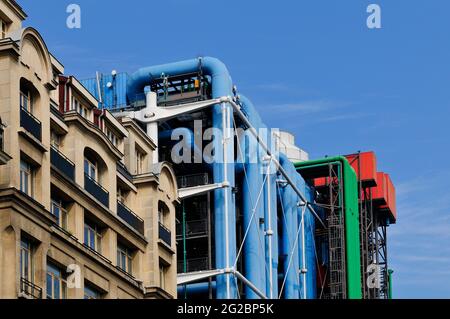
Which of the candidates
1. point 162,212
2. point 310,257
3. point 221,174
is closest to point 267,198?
point 221,174

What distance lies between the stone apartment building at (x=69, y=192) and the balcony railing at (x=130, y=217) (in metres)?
0.08

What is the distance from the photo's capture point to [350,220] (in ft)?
388

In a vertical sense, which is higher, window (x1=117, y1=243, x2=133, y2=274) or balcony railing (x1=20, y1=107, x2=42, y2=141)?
balcony railing (x1=20, y1=107, x2=42, y2=141)

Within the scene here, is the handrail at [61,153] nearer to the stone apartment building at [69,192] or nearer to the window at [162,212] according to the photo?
the stone apartment building at [69,192]

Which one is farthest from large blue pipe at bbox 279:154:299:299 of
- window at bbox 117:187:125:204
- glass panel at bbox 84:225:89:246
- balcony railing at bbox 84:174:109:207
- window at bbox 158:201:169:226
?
glass panel at bbox 84:225:89:246

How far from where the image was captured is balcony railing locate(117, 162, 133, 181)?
227 ft

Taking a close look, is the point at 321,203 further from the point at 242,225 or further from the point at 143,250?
the point at 143,250

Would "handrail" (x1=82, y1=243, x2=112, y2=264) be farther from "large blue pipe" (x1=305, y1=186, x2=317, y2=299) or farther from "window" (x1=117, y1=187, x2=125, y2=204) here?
"large blue pipe" (x1=305, y1=186, x2=317, y2=299)

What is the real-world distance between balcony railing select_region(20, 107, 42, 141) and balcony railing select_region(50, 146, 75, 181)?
2.34 m

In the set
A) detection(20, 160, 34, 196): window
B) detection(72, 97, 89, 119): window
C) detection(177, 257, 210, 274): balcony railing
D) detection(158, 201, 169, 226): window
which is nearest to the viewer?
detection(20, 160, 34, 196): window

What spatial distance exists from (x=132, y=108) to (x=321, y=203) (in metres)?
33.4

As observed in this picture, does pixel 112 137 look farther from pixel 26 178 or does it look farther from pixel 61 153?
pixel 26 178

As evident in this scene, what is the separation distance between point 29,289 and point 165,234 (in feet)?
63.8

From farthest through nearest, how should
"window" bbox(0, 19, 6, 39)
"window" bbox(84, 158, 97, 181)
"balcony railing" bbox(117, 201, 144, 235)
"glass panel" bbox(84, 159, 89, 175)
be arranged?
"balcony railing" bbox(117, 201, 144, 235) → "window" bbox(84, 158, 97, 181) → "glass panel" bbox(84, 159, 89, 175) → "window" bbox(0, 19, 6, 39)
